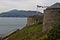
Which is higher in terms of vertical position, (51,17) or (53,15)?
(53,15)

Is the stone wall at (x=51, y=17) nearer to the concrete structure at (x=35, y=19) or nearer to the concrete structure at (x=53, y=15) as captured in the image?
the concrete structure at (x=53, y=15)

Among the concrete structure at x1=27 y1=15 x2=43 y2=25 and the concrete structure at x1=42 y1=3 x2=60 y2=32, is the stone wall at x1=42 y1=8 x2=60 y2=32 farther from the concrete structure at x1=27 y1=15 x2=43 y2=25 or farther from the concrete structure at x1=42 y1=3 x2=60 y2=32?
the concrete structure at x1=27 y1=15 x2=43 y2=25

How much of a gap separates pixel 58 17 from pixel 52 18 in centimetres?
62

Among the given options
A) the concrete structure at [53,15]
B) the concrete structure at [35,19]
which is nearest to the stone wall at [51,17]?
the concrete structure at [53,15]

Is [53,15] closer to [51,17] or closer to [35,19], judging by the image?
[51,17]

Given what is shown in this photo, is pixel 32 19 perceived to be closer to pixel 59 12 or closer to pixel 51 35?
pixel 59 12

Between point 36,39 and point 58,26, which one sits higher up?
point 58,26

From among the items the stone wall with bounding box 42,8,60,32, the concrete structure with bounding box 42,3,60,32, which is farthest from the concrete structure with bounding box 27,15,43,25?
the concrete structure with bounding box 42,3,60,32

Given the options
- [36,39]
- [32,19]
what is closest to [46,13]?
[36,39]

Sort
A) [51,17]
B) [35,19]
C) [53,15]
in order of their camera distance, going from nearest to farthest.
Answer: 1. [53,15]
2. [51,17]
3. [35,19]

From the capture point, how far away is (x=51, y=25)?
27.2 metres

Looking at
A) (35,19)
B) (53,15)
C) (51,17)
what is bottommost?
(35,19)

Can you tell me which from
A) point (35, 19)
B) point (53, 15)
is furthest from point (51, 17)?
point (35, 19)

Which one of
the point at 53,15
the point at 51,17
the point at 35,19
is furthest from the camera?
the point at 35,19
